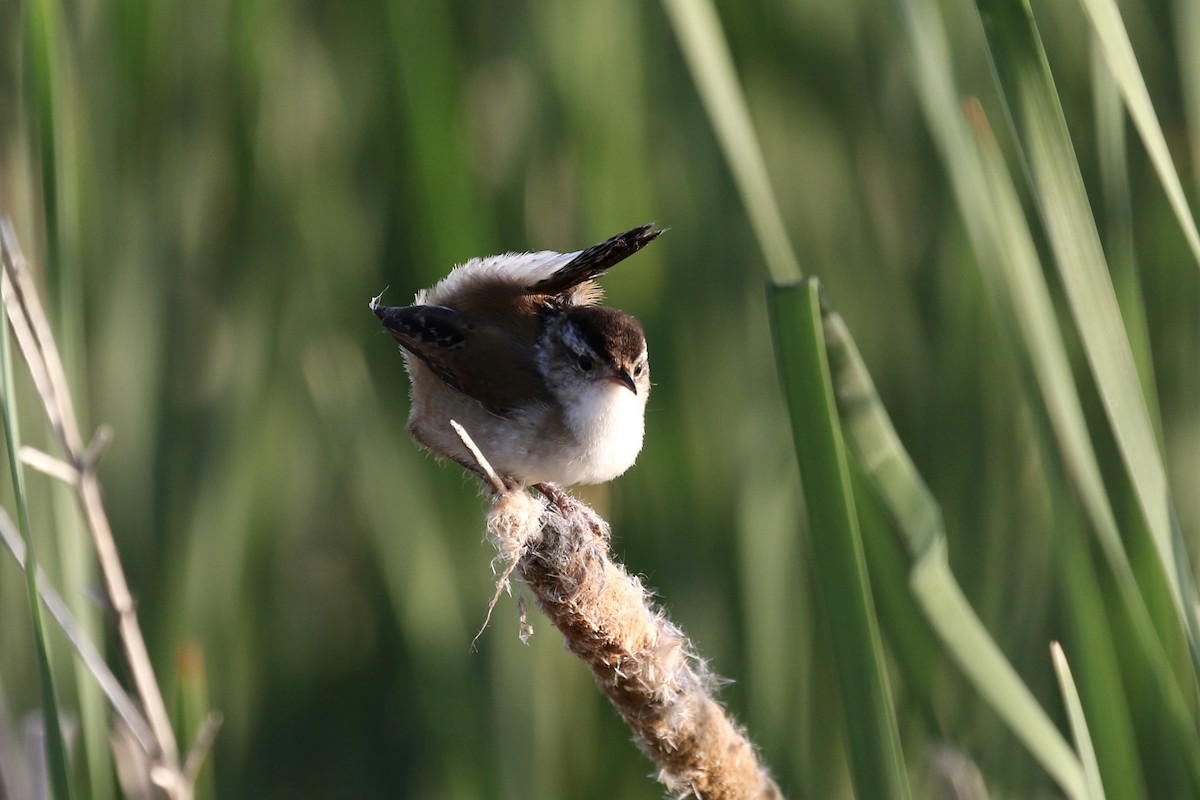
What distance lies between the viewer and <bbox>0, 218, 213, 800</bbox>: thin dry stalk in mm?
1387

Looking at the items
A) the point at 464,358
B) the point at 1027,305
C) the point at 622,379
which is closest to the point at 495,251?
the point at 464,358

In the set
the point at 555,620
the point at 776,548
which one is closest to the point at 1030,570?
the point at 776,548

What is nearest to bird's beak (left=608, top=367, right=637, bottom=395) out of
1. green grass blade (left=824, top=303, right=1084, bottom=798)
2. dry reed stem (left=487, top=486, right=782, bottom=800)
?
dry reed stem (left=487, top=486, right=782, bottom=800)

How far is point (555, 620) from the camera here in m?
1.37

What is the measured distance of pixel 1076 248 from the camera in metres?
1.01

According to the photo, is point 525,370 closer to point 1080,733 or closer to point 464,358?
point 464,358

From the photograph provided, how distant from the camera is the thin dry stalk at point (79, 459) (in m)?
1.39

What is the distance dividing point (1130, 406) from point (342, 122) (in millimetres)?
1625

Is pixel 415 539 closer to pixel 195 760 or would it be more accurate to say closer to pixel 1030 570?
pixel 195 760

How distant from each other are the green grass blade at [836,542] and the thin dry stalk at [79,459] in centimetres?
95

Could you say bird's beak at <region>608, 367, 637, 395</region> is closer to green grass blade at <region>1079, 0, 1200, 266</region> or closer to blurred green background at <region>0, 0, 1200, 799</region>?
blurred green background at <region>0, 0, 1200, 799</region>

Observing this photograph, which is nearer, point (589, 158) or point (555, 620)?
point (555, 620)

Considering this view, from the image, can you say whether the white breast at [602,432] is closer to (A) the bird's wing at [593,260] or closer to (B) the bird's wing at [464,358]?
(B) the bird's wing at [464,358]

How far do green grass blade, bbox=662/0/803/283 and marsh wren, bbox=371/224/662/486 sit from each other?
16.3 inches
